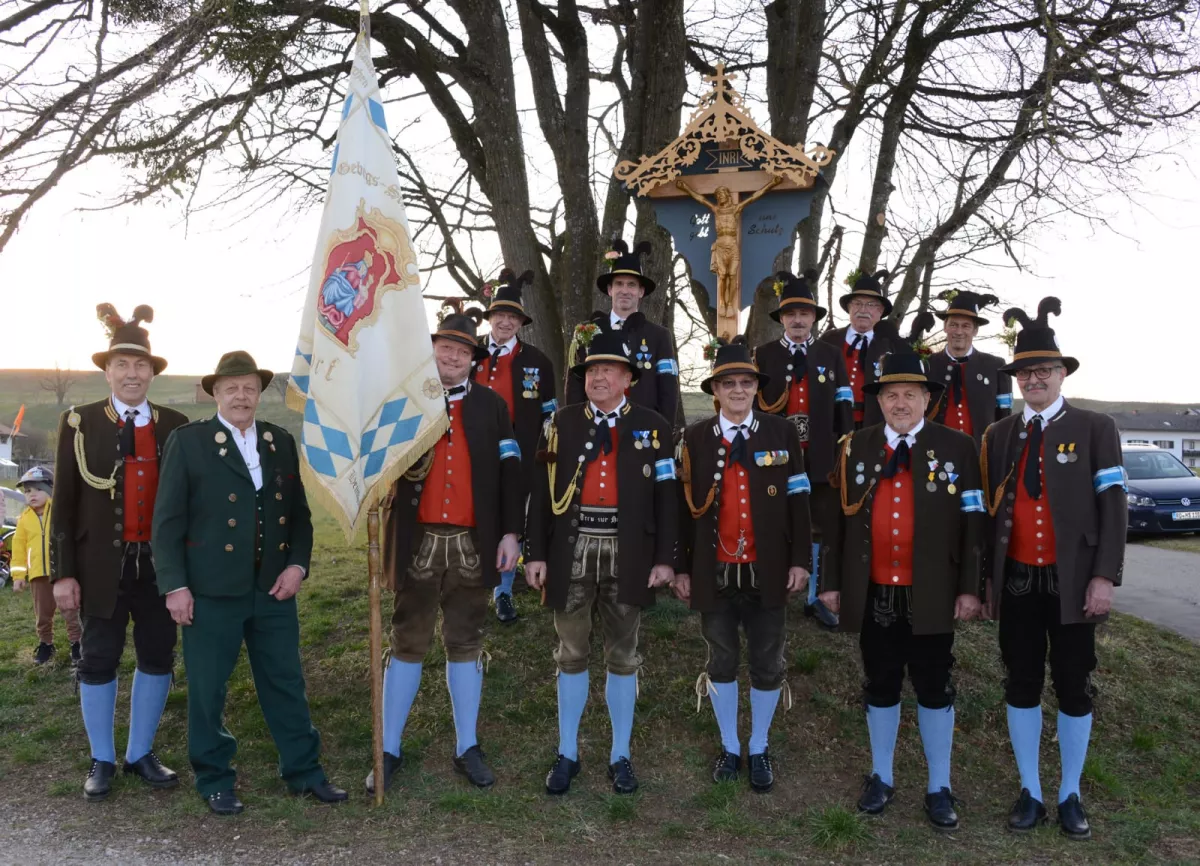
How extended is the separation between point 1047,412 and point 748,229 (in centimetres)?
296

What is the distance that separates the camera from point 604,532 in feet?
15.2

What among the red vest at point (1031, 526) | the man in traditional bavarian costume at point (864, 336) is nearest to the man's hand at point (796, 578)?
the red vest at point (1031, 526)

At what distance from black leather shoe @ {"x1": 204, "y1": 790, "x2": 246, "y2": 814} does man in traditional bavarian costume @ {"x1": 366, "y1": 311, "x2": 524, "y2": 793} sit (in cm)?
62

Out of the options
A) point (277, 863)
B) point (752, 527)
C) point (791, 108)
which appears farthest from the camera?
point (791, 108)

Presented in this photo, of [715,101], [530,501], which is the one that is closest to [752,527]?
[530,501]

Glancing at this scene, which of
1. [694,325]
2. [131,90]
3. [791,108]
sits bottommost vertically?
[694,325]

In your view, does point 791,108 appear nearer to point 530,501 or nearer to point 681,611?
point 681,611

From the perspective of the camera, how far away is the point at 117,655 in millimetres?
4809

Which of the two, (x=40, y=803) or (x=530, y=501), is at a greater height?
(x=530, y=501)

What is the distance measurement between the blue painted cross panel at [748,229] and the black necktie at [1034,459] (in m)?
2.74

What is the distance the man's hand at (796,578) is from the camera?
454 cm

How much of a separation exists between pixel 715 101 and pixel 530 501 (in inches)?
137

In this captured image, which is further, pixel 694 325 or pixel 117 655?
pixel 694 325

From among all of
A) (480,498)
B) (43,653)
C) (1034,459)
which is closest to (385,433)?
(480,498)
